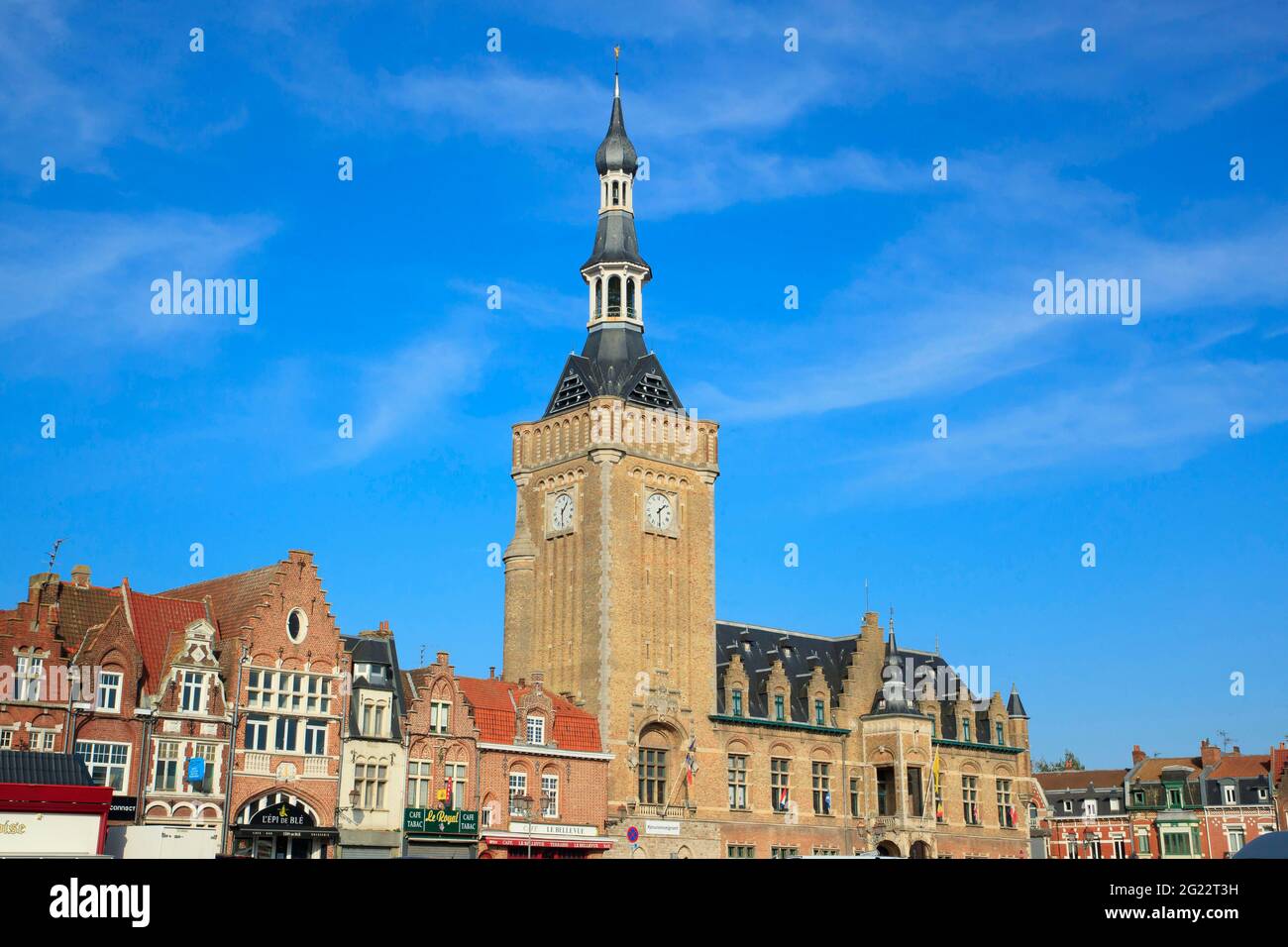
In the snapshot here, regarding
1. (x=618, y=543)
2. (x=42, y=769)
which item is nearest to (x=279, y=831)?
(x=42, y=769)

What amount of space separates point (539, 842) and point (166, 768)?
18351 mm

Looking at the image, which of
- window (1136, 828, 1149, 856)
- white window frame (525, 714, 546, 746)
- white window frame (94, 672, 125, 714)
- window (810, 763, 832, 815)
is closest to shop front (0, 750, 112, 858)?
white window frame (94, 672, 125, 714)

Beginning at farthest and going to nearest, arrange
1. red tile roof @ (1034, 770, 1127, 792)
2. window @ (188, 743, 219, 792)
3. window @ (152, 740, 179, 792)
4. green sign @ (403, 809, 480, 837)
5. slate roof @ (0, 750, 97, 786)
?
1. red tile roof @ (1034, 770, 1127, 792)
2. green sign @ (403, 809, 480, 837)
3. window @ (188, 743, 219, 792)
4. window @ (152, 740, 179, 792)
5. slate roof @ (0, 750, 97, 786)

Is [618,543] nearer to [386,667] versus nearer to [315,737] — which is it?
[386,667]

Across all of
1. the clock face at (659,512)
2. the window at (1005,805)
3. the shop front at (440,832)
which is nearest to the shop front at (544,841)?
the shop front at (440,832)

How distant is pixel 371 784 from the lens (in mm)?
61281

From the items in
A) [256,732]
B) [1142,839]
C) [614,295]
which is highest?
[614,295]

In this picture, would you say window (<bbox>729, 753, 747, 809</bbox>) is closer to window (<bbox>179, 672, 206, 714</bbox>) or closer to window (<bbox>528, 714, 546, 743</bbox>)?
window (<bbox>528, 714, 546, 743</bbox>)

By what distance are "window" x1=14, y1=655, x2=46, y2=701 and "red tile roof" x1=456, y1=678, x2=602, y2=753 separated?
19.9 meters

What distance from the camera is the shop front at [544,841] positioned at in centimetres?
6412

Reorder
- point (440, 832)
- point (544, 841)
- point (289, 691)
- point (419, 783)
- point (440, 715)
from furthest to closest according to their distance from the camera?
point (544, 841) < point (440, 715) < point (419, 783) < point (440, 832) < point (289, 691)

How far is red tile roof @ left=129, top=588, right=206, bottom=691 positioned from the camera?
188ft
